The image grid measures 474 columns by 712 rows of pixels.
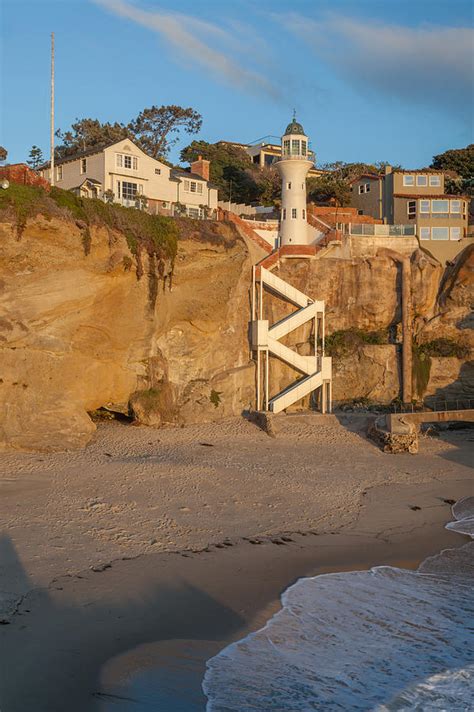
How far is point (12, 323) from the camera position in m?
24.2

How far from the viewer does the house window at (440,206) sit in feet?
127

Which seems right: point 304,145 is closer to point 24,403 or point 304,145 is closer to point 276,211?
point 276,211

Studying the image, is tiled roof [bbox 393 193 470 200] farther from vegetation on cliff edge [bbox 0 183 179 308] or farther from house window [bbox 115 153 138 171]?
vegetation on cliff edge [bbox 0 183 179 308]

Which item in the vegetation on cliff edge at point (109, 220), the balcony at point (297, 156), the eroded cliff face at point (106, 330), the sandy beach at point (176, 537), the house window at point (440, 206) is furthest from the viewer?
the house window at point (440, 206)

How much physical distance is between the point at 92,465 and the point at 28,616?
10520mm

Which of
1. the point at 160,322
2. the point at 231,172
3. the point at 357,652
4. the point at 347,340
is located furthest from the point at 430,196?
the point at 357,652

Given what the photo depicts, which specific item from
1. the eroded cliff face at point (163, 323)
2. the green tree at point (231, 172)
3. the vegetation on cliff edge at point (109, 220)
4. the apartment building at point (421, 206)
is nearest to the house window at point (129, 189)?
the eroded cliff face at point (163, 323)

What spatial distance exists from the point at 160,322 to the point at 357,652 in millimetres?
20419

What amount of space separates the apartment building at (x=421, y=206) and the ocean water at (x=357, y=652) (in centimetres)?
2678

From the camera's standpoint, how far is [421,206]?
3912cm

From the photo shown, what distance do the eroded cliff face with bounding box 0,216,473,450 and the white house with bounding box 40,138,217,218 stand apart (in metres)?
5.62

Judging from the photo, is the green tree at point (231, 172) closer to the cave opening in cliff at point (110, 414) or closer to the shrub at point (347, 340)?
the shrub at point (347, 340)

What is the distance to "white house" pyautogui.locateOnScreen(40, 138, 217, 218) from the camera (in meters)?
35.6

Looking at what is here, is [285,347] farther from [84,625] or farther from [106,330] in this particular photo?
[84,625]
